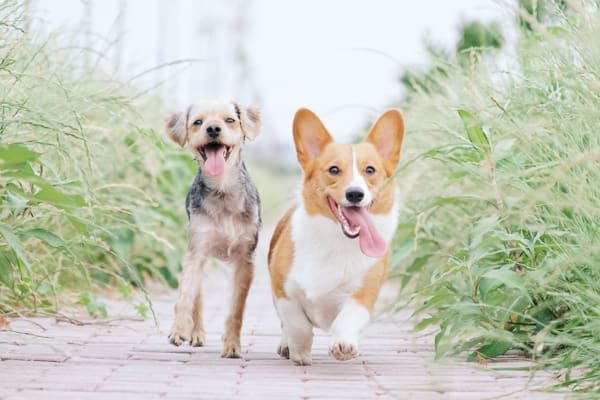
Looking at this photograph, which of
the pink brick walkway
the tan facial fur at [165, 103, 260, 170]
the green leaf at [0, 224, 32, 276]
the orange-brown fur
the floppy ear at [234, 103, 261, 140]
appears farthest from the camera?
the floppy ear at [234, 103, 261, 140]

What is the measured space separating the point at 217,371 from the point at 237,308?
777mm

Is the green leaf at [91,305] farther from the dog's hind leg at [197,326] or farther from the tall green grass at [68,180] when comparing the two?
the dog's hind leg at [197,326]

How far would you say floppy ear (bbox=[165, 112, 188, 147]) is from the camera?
525cm

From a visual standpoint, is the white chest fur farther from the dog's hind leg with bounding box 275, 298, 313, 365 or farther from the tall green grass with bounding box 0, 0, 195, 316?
the tall green grass with bounding box 0, 0, 195, 316

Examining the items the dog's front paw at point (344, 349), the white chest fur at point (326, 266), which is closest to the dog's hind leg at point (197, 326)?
the white chest fur at point (326, 266)

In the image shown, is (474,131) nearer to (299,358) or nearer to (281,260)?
(281,260)

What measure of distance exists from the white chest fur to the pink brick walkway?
0.30 metres

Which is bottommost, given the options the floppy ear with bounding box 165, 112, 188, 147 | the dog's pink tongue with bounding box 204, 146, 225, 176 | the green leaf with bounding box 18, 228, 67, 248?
the green leaf with bounding box 18, 228, 67, 248

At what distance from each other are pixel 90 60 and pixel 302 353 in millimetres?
3365

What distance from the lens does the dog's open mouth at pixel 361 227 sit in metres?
4.10

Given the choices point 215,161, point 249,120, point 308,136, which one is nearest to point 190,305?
point 215,161

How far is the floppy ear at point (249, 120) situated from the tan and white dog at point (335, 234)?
860 mm

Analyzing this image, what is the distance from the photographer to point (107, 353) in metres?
4.31

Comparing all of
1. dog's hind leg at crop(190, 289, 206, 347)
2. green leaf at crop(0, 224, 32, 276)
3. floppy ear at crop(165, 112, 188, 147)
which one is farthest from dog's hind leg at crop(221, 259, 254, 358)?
green leaf at crop(0, 224, 32, 276)
